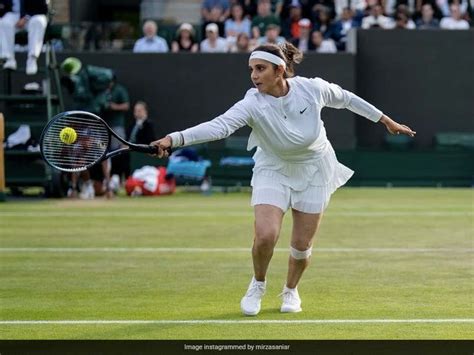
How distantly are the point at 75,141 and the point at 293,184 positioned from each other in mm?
1564

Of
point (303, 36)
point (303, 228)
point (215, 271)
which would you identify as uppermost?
point (303, 36)

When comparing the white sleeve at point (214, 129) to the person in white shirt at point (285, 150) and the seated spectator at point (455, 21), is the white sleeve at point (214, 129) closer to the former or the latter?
the person in white shirt at point (285, 150)

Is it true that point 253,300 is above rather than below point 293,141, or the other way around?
below

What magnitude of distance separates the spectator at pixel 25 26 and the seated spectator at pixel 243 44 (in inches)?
189

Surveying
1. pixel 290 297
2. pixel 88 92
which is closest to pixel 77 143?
pixel 290 297

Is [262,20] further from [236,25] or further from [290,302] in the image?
[290,302]

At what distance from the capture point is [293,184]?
8227 millimetres

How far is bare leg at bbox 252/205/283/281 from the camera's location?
7961mm

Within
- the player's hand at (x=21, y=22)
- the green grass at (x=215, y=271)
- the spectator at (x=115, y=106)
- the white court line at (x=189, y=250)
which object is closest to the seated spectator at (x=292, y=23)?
the spectator at (x=115, y=106)

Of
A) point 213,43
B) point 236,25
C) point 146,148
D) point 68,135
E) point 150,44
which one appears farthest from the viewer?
point 236,25

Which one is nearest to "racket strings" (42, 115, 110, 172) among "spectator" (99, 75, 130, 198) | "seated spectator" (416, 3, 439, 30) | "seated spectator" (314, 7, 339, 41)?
"spectator" (99, 75, 130, 198)

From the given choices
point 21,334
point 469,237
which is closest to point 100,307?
point 21,334

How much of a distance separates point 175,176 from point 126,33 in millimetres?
4836

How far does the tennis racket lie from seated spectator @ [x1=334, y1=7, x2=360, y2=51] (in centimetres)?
1671
